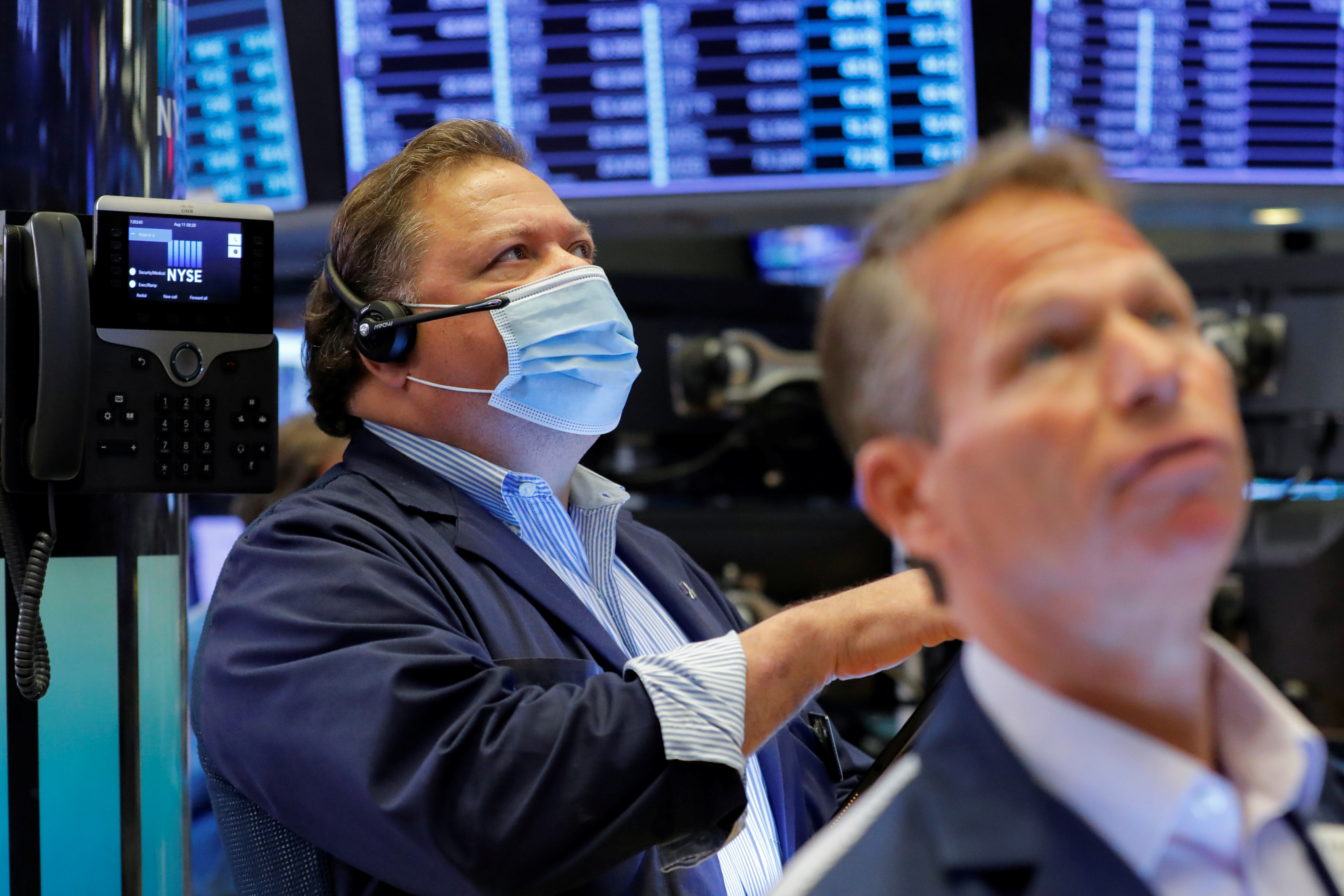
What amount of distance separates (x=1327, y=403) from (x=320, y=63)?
2.22 meters

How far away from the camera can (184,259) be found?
1502 mm

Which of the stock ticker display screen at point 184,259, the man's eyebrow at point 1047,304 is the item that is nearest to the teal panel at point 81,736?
the stock ticker display screen at point 184,259

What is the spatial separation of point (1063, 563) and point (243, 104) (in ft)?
9.16

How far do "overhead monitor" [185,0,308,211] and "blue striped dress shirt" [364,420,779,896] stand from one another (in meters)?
Answer: 1.64

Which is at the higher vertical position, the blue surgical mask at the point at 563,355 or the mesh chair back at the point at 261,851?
the blue surgical mask at the point at 563,355

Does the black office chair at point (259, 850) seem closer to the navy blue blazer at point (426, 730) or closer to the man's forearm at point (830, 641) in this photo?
the navy blue blazer at point (426, 730)

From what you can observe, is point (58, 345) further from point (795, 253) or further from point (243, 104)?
point (795, 253)

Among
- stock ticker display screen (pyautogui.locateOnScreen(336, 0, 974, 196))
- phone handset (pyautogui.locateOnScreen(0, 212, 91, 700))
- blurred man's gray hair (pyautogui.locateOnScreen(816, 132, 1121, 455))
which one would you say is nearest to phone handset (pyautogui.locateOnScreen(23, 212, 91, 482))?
phone handset (pyautogui.locateOnScreen(0, 212, 91, 700))

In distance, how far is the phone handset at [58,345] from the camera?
1.41 metres

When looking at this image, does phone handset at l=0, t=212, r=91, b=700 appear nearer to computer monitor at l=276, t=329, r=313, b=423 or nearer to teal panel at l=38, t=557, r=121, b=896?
teal panel at l=38, t=557, r=121, b=896

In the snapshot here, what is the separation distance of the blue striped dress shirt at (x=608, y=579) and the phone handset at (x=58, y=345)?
1.15ft

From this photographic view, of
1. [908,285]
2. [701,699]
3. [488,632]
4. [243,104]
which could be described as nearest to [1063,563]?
[908,285]

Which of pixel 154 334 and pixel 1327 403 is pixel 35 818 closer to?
pixel 154 334

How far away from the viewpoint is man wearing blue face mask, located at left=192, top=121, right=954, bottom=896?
1200 mm
